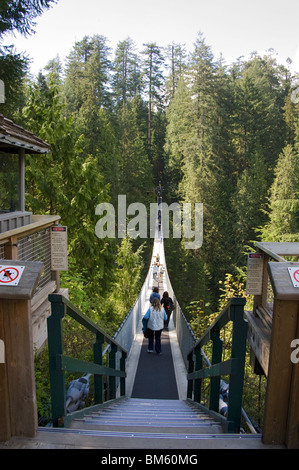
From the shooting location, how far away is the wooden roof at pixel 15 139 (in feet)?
14.9

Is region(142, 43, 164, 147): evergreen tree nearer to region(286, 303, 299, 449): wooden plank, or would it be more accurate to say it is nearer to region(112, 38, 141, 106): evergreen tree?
region(112, 38, 141, 106): evergreen tree

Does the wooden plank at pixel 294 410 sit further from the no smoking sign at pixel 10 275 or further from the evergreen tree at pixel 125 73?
the evergreen tree at pixel 125 73

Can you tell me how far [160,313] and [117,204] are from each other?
64.1 ft

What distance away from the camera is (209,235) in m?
30.3

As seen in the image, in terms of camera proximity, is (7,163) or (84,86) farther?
(84,86)

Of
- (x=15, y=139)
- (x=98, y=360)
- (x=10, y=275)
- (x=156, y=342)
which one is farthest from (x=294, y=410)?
(x=156, y=342)

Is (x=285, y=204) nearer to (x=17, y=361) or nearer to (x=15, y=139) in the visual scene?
(x=15, y=139)

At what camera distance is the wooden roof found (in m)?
Answer: 4.54

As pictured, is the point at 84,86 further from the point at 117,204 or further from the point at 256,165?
the point at 256,165

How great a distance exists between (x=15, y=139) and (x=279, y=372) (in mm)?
4191

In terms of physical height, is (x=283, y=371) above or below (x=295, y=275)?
below

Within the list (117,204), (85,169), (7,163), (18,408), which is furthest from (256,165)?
(18,408)

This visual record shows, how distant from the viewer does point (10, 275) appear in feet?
5.02

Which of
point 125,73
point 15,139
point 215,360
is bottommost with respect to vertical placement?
point 215,360
